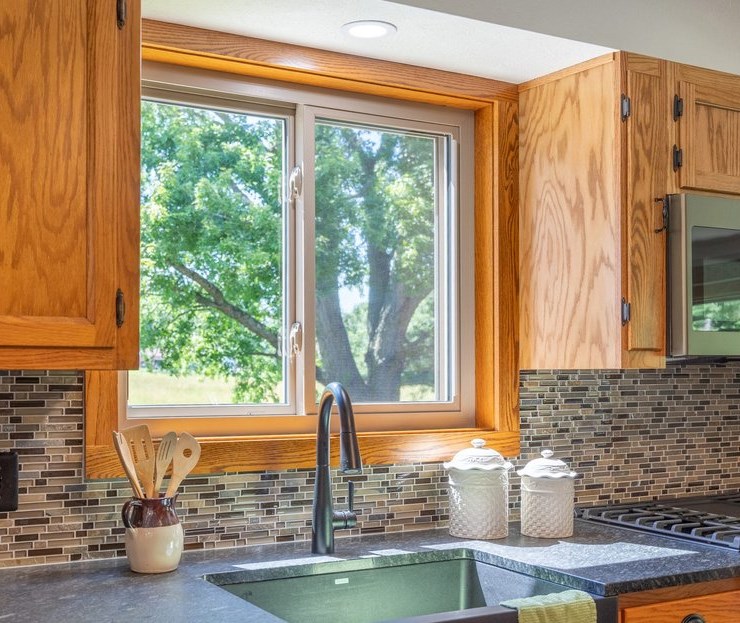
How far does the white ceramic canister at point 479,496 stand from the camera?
8.13 ft

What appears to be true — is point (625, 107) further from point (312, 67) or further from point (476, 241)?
point (312, 67)

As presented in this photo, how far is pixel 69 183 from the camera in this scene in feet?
5.98

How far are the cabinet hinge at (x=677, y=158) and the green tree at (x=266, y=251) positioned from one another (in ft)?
2.17

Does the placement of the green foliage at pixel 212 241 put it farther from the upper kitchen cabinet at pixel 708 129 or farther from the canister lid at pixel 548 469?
the upper kitchen cabinet at pixel 708 129

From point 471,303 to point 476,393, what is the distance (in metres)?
0.25

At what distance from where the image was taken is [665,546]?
2344mm

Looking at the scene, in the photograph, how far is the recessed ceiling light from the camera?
2330 mm

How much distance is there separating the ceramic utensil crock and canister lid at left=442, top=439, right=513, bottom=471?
755 mm

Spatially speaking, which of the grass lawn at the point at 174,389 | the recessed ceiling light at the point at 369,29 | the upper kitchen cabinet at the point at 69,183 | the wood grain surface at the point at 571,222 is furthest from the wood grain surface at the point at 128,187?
the wood grain surface at the point at 571,222

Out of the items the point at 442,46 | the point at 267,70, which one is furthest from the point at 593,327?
the point at 267,70

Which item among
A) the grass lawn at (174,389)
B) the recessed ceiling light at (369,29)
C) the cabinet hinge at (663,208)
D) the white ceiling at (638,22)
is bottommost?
the grass lawn at (174,389)

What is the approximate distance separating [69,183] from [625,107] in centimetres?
139

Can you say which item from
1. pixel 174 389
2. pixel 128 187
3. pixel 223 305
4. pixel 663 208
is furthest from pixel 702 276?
pixel 128 187

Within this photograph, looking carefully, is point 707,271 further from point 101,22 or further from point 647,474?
point 101,22
